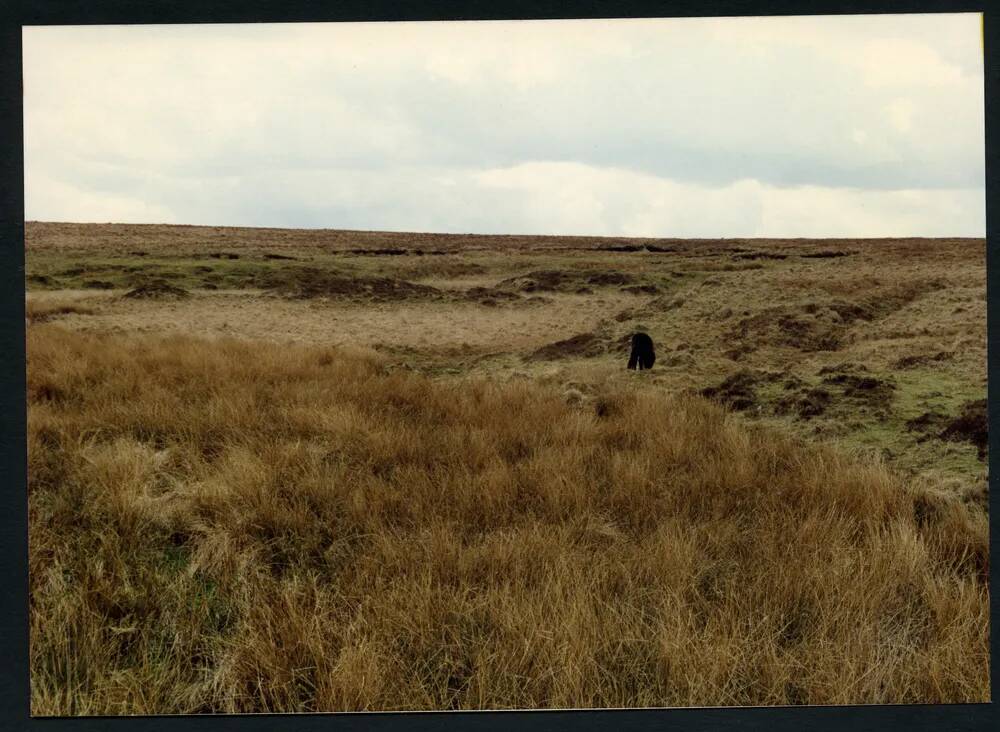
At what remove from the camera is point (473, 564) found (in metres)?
3.44

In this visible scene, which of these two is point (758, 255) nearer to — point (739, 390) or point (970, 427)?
point (739, 390)

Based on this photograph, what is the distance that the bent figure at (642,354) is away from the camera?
7035 millimetres

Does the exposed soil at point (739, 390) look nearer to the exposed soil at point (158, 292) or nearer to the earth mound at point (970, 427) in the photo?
the earth mound at point (970, 427)

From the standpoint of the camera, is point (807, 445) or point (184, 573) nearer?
point (184, 573)

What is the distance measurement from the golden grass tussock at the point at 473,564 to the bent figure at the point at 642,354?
4.87ft

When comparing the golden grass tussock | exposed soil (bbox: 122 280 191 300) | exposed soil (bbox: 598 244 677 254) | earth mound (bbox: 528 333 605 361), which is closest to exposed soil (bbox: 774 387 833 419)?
the golden grass tussock

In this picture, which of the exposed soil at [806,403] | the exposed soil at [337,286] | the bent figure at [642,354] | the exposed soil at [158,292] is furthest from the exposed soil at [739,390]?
the exposed soil at [158,292]

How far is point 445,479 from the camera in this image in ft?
14.2

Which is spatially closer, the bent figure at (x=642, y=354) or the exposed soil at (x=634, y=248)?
the bent figure at (x=642, y=354)

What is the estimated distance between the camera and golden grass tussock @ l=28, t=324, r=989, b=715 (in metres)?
2.89

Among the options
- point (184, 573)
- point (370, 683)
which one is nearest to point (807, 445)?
point (370, 683)

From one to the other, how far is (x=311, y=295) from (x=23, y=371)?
5.19m

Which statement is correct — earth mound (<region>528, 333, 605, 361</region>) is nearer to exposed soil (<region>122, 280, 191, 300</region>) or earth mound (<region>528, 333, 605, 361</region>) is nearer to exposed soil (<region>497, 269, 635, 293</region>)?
exposed soil (<region>497, 269, 635, 293</region>)

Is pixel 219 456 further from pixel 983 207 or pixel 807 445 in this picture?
pixel 983 207
